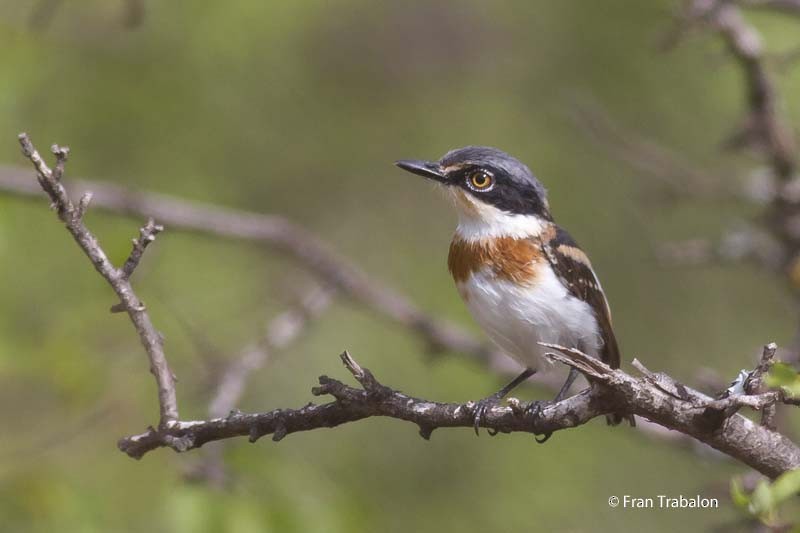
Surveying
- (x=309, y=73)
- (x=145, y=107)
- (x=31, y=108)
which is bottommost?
(x=31, y=108)

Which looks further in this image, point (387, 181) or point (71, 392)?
point (387, 181)

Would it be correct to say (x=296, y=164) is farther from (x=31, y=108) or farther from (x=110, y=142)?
(x=31, y=108)

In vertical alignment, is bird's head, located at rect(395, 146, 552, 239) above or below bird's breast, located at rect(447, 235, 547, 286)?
above

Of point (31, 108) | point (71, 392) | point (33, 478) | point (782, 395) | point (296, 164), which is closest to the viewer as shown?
point (782, 395)

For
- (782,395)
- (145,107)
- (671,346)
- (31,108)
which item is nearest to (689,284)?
(671,346)

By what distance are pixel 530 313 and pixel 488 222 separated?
20.7 inches

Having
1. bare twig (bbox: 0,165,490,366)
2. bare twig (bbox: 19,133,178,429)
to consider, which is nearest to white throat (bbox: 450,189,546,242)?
bare twig (bbox: 0,165,490,366)

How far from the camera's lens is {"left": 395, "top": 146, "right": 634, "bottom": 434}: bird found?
4.30m

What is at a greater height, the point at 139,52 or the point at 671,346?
the point at 139,52

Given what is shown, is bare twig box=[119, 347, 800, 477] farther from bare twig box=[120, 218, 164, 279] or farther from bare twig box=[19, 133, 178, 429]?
bare twig box=[120, 218, 164, 279]

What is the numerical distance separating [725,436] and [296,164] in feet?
22.3

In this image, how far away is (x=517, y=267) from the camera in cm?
435

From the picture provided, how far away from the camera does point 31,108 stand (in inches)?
299

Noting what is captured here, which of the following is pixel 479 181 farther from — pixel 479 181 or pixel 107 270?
pixel 107 270
